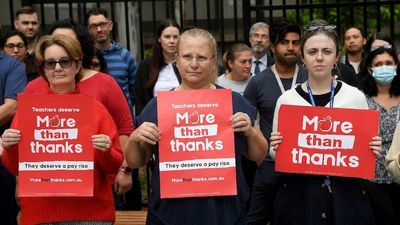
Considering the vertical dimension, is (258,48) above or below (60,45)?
below

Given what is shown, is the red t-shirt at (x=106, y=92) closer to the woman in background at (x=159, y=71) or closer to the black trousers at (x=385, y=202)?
the black trousers at (x=385, y=202)

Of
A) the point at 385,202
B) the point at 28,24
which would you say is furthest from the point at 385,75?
the point at 28,24

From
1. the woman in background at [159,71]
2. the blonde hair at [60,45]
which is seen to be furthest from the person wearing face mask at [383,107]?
the blonde hair at [60,45]

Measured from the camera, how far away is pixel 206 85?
4398 mm

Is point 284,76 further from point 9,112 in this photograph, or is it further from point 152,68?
point 9,112

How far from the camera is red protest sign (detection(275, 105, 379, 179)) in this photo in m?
4.68

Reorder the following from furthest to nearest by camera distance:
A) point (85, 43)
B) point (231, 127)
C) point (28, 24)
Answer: point (28, 24) < point (85, 43) < point (231, 127)

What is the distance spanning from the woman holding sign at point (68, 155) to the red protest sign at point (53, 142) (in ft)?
0.17

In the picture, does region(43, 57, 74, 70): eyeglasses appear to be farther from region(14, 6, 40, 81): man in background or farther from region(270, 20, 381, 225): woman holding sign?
region(14, 6, 40, 81): man in background

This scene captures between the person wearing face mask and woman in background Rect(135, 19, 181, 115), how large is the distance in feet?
5.84

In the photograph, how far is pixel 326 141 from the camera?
15.6ft

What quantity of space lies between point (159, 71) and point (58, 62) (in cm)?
270

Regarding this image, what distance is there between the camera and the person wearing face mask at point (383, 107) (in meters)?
5.81

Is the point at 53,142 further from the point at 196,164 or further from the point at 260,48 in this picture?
the point at 260,48
